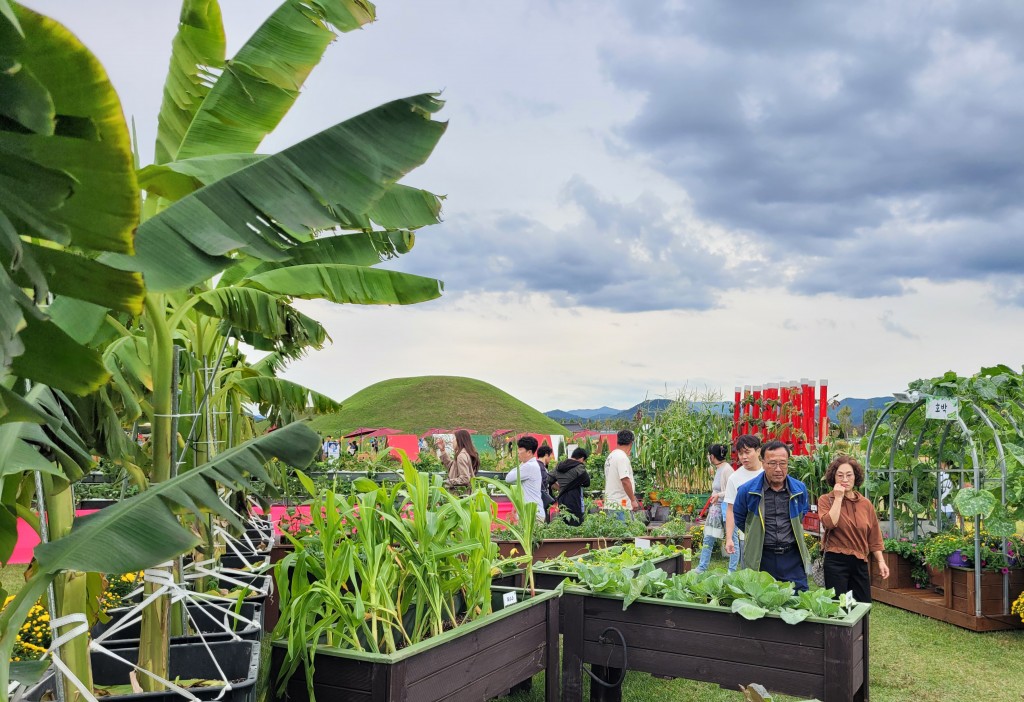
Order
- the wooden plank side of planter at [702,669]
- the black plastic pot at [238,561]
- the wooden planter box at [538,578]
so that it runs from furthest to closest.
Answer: the black plastic pot at [238,561] < the wooden planter box at [538,578] < the wooden plank side of planter at [702,669]

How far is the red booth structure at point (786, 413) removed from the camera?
47.7 feet

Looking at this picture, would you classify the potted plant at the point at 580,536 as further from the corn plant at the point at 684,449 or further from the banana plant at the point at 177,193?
→ the corn plant at the point at 684,449

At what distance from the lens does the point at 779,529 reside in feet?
19.7

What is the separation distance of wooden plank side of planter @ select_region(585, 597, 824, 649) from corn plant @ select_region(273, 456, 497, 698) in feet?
2.71

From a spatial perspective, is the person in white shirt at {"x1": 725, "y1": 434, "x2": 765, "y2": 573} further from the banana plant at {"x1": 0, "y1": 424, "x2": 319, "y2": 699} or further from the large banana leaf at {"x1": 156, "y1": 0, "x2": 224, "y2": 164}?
the banana plant at {"x1": 0, "y1": 424, "x2": 319, "y2": 699}

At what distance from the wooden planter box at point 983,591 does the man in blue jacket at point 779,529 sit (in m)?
2.74

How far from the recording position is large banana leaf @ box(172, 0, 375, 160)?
4.54m

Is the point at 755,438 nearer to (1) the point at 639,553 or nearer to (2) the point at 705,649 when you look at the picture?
(1) the point at 639,553

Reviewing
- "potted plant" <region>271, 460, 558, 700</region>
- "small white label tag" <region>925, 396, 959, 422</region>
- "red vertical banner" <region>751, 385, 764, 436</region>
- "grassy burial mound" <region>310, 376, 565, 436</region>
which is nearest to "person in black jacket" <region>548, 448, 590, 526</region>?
"small white label tag" <region>925, 396, 959, 422</region>

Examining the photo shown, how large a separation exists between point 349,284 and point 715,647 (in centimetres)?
310

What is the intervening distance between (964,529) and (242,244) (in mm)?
7907

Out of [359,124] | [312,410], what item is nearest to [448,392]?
[312,410]

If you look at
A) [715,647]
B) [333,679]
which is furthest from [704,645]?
[333,679]

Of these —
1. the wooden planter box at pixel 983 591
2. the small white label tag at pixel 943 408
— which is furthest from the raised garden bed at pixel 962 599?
the small white label tag at pixel 943 408
